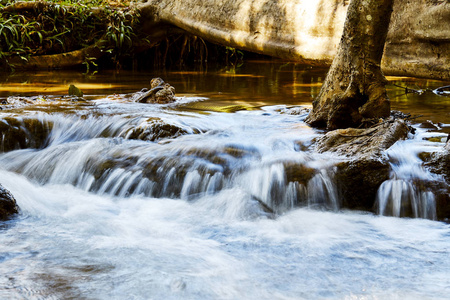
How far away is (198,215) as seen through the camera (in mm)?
3156

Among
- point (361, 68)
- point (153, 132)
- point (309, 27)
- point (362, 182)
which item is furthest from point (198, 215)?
point (309, 27)

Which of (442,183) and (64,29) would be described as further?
(64,29)

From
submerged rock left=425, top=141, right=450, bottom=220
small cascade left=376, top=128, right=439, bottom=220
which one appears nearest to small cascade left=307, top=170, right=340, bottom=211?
small cascade left=376, top=128, right=439, bottom=220

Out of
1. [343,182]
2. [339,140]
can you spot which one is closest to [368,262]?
[343,182]

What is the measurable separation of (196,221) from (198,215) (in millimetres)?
110

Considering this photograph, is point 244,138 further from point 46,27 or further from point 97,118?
point 46,27

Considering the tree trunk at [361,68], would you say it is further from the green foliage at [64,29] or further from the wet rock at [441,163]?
the green foliage at [64,29]

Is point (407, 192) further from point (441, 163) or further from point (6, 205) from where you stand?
point (6, 205)

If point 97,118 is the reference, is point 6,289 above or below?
below

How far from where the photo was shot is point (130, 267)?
2.28 meters

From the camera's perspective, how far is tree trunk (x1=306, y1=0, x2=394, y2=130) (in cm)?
408

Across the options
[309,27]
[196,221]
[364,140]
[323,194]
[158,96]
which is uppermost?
[309,27]

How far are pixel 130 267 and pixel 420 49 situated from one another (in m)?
4.18

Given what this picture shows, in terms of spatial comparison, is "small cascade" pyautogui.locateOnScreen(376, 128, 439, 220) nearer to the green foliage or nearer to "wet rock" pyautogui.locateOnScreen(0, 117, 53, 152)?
"wet rock" pyautogui.locateOnScreen(0, 117, 53, 152)
